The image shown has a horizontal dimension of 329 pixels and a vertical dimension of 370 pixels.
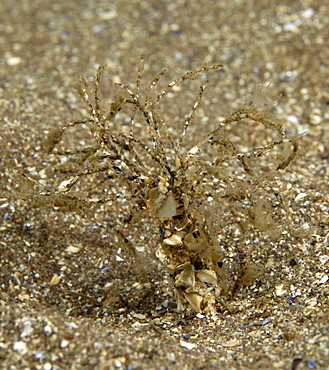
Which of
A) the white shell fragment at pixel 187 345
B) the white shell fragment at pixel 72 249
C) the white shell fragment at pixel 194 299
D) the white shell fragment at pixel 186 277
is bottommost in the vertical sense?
the white shell fragment at pixel 187 345

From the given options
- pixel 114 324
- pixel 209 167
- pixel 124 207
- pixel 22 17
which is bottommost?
pixel 114 324

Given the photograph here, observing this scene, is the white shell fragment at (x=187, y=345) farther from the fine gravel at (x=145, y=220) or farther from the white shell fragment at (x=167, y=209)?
the white shell fragment at (x=167, y=209)

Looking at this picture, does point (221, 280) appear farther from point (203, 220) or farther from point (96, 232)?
point (96, 232)

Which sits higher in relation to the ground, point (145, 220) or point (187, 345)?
point (145, 220)

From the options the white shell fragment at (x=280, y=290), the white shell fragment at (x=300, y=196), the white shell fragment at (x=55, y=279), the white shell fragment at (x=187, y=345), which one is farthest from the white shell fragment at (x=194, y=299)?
the white shell fragment at (x=300, y=196)

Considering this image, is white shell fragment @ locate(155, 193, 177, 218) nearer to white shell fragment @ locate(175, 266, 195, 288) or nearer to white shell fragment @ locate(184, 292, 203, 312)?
white shell fragment @ locate(175, 266, 195, 288)

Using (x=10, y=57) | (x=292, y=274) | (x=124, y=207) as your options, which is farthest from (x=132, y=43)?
(x=292, y=274)

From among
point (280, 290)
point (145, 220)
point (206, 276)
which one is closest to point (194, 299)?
point (206, 276)

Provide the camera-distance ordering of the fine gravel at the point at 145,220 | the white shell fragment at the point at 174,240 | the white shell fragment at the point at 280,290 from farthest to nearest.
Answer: the white shell fragment at the point at 280,290 < the white shell fragment at the point at 174,240 < the fine gravel at the point at 145,220

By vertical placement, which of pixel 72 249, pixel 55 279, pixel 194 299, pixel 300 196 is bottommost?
pixel 194 299

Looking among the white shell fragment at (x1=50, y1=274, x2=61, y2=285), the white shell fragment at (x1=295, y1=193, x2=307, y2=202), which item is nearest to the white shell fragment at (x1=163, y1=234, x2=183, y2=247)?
the white shell fragment at (x1=50, y1=274, x2=61, y2=285)

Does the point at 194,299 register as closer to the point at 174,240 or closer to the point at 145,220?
the point at 174,240
